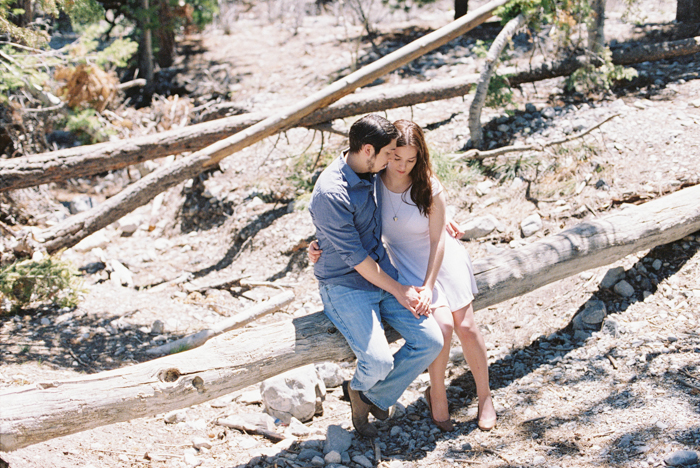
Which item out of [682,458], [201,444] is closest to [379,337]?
[201,444]

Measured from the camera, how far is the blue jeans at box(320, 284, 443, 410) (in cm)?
275

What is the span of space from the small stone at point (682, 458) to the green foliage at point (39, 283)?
4.58 meters

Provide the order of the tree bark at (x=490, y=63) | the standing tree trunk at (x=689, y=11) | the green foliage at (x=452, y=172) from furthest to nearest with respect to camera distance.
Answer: the standing tree trunk at (x=689, y=11) < the tree bark at (x=490, y=63) < the green foliage at (x=452, y=172)

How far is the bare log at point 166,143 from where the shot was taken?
17.5 ft

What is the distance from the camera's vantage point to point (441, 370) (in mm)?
2984

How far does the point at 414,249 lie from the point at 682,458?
155cm

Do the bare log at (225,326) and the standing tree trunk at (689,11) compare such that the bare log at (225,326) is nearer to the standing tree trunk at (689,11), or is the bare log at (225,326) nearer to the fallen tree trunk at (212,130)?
the fallen tree trunk at (212,130)

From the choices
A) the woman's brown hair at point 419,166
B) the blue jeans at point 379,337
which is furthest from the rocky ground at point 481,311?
the woman's brown hair at point 419,166

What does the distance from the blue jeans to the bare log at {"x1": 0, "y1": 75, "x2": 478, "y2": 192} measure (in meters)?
3.63

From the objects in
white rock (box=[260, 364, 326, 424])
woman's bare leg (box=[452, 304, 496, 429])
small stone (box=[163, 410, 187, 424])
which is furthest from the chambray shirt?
small stone (box=[163, 410, 187, 424])

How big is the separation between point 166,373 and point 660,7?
10.5 meters

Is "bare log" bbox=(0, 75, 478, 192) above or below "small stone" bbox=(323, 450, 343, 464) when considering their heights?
above

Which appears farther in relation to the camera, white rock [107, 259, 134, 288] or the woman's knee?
white rock [107, 259, 134, 288]

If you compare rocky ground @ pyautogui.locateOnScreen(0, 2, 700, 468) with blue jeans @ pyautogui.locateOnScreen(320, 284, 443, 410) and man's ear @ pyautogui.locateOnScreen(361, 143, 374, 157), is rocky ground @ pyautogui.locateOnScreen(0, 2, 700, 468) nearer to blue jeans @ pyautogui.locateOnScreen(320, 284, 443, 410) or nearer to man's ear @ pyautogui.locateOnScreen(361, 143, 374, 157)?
blue jeans @ pyautogui.locateOnScreen(320, 284, 443, 410)
